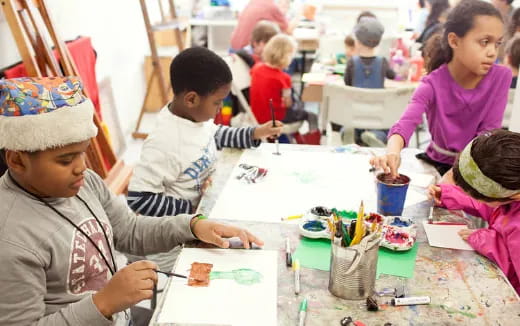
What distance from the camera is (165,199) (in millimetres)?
1491

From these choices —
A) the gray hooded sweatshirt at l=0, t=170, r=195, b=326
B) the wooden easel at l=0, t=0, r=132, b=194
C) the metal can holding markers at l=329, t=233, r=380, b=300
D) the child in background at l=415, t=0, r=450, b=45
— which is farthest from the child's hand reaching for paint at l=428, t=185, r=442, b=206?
the child in background at l=415, t=0, r=450, b=45

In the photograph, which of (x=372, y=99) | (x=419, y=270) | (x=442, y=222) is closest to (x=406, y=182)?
(x=442, y=222)

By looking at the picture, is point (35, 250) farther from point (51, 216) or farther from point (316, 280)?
point (316, 280)

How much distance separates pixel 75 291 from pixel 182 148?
0.64 metres

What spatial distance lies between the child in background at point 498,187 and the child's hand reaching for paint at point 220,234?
1.78 ft

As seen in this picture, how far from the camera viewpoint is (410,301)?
1002 millimetres

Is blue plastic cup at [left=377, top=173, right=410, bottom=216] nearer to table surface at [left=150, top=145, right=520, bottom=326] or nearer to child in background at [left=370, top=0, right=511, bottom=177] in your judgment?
table surface at [left=150, top=145, right=520, bottom=326]

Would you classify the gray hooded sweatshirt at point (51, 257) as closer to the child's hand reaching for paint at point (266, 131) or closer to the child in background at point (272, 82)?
the child's hand reaching for paint at point (266, 131)

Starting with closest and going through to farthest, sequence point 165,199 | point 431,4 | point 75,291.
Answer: point 75,291
point 165,199
point 431,4

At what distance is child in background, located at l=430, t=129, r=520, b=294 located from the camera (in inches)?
43.4

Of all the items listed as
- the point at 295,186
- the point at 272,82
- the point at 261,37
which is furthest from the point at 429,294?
the point at 261,37

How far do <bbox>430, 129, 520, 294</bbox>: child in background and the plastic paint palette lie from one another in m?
0.15

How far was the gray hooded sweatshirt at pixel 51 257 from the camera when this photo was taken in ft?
2.95

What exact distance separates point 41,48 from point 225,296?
187 centimetres
